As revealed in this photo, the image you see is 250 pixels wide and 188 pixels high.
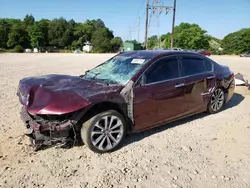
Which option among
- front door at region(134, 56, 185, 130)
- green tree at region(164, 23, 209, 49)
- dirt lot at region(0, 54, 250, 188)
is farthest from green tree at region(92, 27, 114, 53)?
dirt lot at region(0, 54, 250, 188)

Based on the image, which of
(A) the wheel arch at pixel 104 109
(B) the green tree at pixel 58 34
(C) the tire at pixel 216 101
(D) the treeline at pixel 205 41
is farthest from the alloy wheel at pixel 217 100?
(B) the green tree at pixel 58 34

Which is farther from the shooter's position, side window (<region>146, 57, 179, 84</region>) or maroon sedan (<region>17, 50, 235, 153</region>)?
side window (<region>146, 57, 179, 84</region>)

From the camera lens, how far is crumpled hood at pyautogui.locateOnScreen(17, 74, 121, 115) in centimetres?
320

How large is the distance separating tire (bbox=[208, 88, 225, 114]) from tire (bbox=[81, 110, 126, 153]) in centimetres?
270

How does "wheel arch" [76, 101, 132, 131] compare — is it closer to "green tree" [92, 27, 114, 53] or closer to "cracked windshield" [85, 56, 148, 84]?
"cracked windshield" [85, 56, 148, 84]

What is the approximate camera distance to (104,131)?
3.61 metres

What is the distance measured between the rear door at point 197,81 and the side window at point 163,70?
9.0 inches

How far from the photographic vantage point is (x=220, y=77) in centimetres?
559

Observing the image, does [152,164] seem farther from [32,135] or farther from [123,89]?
[32,135]

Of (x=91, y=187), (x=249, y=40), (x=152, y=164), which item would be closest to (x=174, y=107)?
(x=152, y=164)

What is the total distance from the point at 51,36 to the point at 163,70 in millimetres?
104508

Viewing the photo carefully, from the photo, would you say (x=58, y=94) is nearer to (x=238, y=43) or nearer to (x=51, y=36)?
(x=238, y=43)

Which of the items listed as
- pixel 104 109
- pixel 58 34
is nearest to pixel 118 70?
pixel 104 109

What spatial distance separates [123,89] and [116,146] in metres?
0.93
